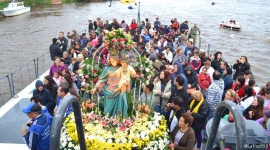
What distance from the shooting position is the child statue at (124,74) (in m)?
5.30

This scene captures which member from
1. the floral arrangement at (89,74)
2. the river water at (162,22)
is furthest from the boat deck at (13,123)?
the river water at (162,22)

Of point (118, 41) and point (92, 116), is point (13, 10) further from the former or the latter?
point (92, 116)

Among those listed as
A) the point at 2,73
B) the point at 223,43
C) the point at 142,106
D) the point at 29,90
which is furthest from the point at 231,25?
the point at 142,106

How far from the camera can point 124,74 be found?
5375mm

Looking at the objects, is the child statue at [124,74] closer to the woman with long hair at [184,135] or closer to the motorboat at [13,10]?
the woman with long hair at [184,135]

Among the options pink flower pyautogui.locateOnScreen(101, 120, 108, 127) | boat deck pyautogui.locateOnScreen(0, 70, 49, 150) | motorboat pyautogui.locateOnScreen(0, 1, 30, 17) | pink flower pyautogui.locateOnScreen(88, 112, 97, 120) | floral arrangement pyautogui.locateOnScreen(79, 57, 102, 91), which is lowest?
boat deck pyautogui.locateOnScreen(0, 70, 49, 150)

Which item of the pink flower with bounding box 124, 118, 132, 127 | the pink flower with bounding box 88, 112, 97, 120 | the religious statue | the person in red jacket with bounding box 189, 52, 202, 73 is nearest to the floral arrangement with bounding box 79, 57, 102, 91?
the religious statue

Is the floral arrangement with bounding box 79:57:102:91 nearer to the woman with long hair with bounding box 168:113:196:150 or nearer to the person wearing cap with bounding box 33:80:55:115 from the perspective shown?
the person wearing cap with bounding box 33:80:55:115

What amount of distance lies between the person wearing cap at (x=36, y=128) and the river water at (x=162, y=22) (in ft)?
42.9

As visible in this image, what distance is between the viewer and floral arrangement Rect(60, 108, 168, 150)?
4820mm

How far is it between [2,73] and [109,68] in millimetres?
12838

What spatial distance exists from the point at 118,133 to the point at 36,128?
134cm

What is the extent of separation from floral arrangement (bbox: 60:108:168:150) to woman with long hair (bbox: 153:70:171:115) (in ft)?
3.48

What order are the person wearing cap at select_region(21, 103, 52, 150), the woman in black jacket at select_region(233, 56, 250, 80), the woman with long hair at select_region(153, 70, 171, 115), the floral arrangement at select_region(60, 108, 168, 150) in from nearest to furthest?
the person wearing cap at select_region(21, 103, 52, 150) < the floral arrangement at select_region(60, 108, 168, 150) < the woman with long hair at select_region(153, 70, 171, 115) < the woman in black jacket at select_region(233, 56, 250, 80)
